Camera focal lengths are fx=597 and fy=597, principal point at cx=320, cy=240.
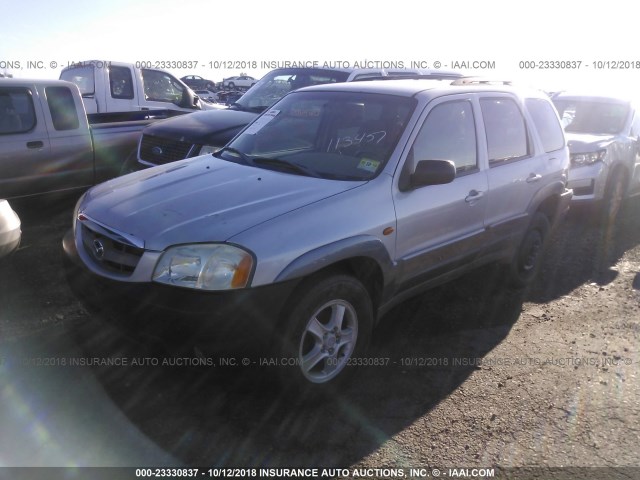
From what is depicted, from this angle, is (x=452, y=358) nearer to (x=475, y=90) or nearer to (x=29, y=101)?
(x=475, y=90)

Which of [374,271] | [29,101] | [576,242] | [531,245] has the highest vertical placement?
[29,101]

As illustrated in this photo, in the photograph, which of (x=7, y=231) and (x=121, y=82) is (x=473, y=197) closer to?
(x=7, y=231)

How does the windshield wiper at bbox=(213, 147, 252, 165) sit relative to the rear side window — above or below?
above

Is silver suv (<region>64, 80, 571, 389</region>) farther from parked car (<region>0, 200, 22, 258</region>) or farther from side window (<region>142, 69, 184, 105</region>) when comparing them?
side window (<region>142, 69, 184, 105</region>)

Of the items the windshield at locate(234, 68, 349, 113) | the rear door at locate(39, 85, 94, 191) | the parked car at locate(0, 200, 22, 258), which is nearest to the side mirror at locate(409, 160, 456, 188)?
the parked car at locate(0, 200, 22, 258)

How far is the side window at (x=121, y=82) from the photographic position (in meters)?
10.4

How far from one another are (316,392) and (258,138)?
2.07m

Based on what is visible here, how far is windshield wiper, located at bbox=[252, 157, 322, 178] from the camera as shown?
390 cm

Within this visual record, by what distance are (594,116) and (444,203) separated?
6211 millimetres

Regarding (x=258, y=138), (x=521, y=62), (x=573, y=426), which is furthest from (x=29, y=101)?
(x=521, y=62)

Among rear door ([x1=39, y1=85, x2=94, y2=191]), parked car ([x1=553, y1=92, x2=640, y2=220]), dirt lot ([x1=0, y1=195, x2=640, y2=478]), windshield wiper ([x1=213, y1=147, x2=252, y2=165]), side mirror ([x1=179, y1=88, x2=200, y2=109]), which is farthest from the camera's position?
side mirror ([x1=179, y1=88, x2=200, y2=109])

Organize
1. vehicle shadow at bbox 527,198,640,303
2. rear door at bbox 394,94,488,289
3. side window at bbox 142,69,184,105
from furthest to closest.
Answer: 1. side window at bbox 142,69,184,105
2. vehicle shadow at bbox 527,198,640,303
3. rear door at bbox 394,94,488,289

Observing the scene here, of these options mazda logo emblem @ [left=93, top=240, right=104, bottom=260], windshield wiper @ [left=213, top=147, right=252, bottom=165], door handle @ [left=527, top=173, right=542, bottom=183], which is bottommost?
mazda logo emblem @ [left=93, top=240, right=104, bottom=260]

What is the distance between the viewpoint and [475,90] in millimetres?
4668
